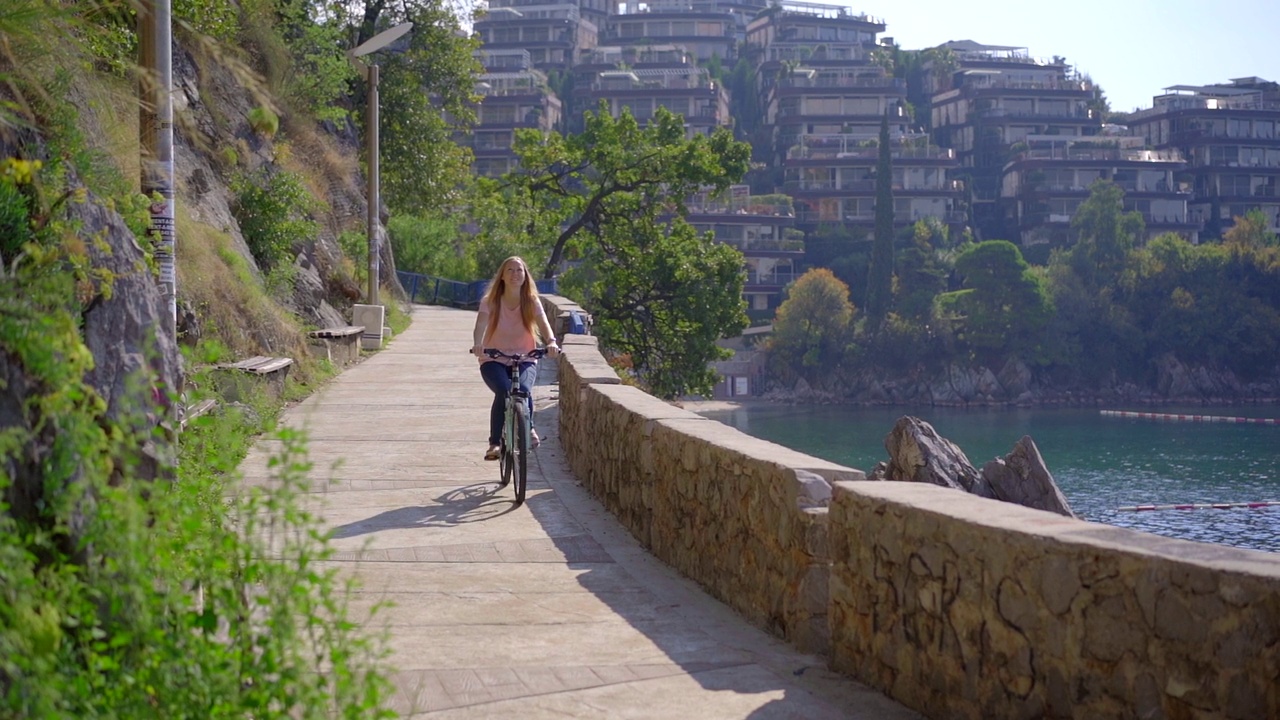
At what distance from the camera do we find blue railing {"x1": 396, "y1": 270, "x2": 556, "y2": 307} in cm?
4434

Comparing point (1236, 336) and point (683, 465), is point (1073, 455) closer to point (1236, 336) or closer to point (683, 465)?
point (1236, 336)

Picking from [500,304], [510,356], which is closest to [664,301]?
[500,304]

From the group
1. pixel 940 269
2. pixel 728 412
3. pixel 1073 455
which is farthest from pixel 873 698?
Result: pixel 940 269

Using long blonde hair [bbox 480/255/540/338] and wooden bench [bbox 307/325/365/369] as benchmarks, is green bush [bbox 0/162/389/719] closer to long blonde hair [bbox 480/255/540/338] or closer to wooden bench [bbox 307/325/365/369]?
long blonde hair [bbox 480/255/540/338]

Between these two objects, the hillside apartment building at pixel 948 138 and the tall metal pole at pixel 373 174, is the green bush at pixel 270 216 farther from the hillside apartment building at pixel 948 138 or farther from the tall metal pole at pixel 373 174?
the hillside apartment building at pixel 948 138

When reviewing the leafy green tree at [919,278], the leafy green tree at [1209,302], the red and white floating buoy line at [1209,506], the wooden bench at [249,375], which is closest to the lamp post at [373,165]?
the wooden bench at [249,375]

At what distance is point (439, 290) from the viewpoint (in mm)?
44969

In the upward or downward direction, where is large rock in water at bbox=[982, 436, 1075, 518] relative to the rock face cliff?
downward

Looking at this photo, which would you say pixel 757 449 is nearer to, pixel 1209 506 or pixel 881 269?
pixel 1209 506

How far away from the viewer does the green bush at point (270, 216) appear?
2030cm

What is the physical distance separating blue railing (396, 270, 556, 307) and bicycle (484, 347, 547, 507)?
33929 millimetres

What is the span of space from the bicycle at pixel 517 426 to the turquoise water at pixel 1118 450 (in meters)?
34.4

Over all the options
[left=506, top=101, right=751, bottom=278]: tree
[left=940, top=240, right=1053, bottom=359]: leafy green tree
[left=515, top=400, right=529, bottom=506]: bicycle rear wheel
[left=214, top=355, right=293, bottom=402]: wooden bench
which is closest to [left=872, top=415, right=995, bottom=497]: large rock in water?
[left=214, top=355, right=293, bottom=402]: wooden bench

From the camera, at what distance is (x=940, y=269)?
352 feet
